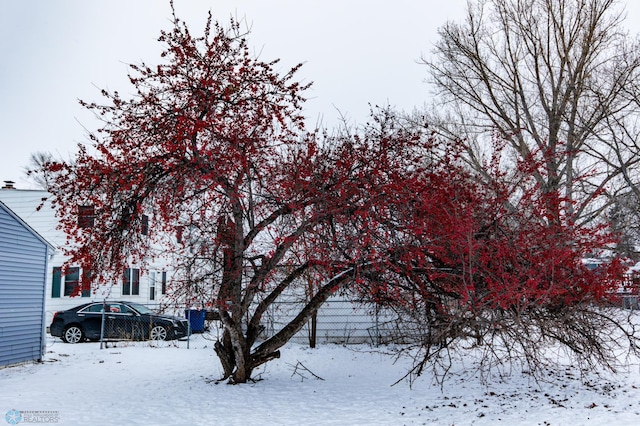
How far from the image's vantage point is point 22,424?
653 centimetres

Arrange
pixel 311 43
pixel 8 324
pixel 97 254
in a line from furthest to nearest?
pixel 311 43, pixel 8 324, pixel 97 254

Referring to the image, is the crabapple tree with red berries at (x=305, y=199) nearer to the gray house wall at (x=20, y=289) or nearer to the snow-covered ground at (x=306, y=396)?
the snow-covered ground at (x=306, y=396)

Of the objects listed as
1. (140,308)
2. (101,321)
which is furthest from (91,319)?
(140,308)

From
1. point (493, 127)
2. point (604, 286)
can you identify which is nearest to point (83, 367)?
point (604, 286)

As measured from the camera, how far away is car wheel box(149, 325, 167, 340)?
50.9 ft

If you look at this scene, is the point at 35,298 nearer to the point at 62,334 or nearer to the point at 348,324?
the point at 62,334

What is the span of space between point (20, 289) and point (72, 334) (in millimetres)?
4313

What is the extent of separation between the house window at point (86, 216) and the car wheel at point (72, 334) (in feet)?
27.6

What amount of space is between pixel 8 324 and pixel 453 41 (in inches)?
628

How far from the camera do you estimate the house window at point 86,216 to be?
807cm

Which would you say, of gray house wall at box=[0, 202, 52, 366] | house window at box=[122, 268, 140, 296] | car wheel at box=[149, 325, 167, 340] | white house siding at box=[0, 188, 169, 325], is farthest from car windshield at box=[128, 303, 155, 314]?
house window at box=[122, 268, 140, 296]

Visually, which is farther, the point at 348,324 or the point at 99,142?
the point at 348,324

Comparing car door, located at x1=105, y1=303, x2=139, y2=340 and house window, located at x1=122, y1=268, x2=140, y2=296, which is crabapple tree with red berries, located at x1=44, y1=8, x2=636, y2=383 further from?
house window, located at x1=122, y1=268, x2=140, y2=296

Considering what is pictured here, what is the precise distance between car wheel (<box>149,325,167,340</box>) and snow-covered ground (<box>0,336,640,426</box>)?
3.94 meters
